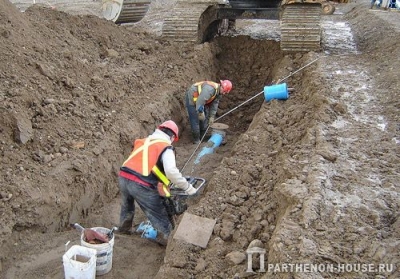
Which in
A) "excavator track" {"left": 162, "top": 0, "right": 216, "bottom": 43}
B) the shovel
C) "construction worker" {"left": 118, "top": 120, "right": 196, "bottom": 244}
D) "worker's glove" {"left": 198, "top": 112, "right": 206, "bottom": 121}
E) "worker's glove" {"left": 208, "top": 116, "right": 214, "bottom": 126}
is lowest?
"worker's glove" {"left": 208, "top": 116, "right": 214, "bottom": 126}

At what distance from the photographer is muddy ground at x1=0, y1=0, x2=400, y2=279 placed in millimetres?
4145

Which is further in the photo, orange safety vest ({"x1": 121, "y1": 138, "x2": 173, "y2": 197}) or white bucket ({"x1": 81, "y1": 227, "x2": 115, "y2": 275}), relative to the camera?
orange safety vest ({"x1": 121, "y1": 138, "x2": 173, "y2": 197})

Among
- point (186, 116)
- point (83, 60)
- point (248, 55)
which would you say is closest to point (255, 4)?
point (248, 55)

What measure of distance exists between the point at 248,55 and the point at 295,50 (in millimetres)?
1839

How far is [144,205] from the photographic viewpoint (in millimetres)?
5605

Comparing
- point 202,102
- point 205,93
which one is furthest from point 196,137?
point 205,93

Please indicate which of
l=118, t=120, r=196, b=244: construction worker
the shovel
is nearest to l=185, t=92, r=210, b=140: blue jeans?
l=118, t=120, r=196, b=244: construction worker

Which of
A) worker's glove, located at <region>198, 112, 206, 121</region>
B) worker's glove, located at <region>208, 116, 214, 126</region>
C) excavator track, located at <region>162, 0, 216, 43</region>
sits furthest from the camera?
excavator track, located at <region>162, 0, 216, 43</region>

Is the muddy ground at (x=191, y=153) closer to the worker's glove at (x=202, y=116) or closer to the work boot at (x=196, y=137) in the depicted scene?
the work boot at (x=196, y=137)

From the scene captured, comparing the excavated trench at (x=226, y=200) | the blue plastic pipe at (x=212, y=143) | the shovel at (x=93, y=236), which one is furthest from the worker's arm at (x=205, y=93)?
the shovel at (x=93, y=236)

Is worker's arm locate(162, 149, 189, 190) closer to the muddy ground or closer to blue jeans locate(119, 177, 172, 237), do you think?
blue jeans locate(119, 177, 172, 237)

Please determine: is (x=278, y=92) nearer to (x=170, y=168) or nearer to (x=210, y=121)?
(x=210, y=121)

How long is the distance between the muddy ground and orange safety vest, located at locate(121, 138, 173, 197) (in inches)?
25.4

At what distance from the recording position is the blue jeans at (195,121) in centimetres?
902
